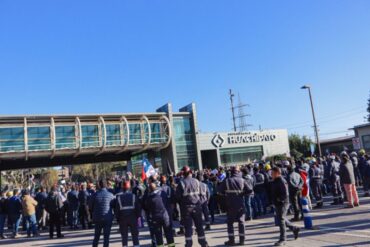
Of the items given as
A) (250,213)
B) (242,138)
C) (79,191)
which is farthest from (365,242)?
(242,138)

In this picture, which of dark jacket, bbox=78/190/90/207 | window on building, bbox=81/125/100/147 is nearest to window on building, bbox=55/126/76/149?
window on building, bbox=81/125/100/147

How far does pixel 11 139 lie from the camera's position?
4331cm

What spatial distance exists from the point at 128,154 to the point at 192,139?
9.06 meters

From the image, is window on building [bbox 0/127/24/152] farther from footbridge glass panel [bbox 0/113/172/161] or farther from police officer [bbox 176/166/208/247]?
police officer [bbox 176/166/208/247]

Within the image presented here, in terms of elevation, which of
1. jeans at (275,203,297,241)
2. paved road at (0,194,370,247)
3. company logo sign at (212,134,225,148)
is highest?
company logo sign at (212,134,225,148)

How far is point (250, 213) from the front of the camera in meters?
13.9

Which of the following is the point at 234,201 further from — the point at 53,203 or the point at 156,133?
the point at 156,133

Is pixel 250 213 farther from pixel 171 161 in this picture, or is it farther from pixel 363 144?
pixel 171 161

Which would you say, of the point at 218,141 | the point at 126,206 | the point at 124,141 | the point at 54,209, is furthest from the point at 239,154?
the point at 126,206

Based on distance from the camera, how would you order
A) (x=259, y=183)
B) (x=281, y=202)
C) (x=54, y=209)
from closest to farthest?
(x=281, y=202) → (x=259, y=183) → (x=54, y=209)

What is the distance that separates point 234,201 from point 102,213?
11.2 feet

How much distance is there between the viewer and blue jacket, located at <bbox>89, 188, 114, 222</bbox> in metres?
10.2

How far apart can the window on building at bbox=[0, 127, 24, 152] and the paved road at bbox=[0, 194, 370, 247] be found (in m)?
30.2

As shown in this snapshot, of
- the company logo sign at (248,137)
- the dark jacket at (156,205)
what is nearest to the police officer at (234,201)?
the dark jacket at (156,205)
